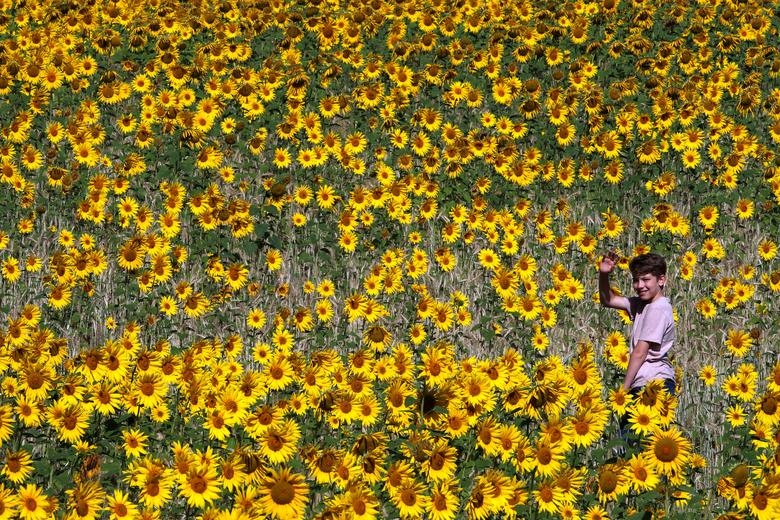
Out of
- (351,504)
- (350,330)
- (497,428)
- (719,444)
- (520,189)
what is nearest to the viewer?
(351,504)

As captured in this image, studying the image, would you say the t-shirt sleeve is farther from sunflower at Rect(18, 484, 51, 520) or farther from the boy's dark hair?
sunflower at Rect(18, 484, 51, 520)

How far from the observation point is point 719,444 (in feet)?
16.6

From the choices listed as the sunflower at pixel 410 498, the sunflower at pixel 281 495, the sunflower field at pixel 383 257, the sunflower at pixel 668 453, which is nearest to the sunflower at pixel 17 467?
the sunflower field at pixel 383 257

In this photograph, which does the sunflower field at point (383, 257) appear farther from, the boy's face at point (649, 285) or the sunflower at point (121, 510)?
the boy's face at point (649, 285)

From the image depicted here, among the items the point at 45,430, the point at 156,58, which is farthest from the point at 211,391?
the point at 156,58

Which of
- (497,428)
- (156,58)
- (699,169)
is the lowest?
(156,58)

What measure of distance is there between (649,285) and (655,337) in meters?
0.45

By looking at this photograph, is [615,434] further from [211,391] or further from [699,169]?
[699,169]

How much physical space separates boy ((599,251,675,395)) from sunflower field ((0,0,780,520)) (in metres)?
0.25

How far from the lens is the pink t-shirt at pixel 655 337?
209 inches

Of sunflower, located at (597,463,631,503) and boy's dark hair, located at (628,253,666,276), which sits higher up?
sunflower, located at (597,463,631,503)

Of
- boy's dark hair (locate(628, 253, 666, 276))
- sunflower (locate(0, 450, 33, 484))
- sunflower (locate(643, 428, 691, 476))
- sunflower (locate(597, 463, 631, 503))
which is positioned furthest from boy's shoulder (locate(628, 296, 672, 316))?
sunflower (locate(0, 450, 33, 484))

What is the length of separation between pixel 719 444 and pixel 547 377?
5.27ft

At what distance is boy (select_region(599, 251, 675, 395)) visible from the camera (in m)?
5.25
